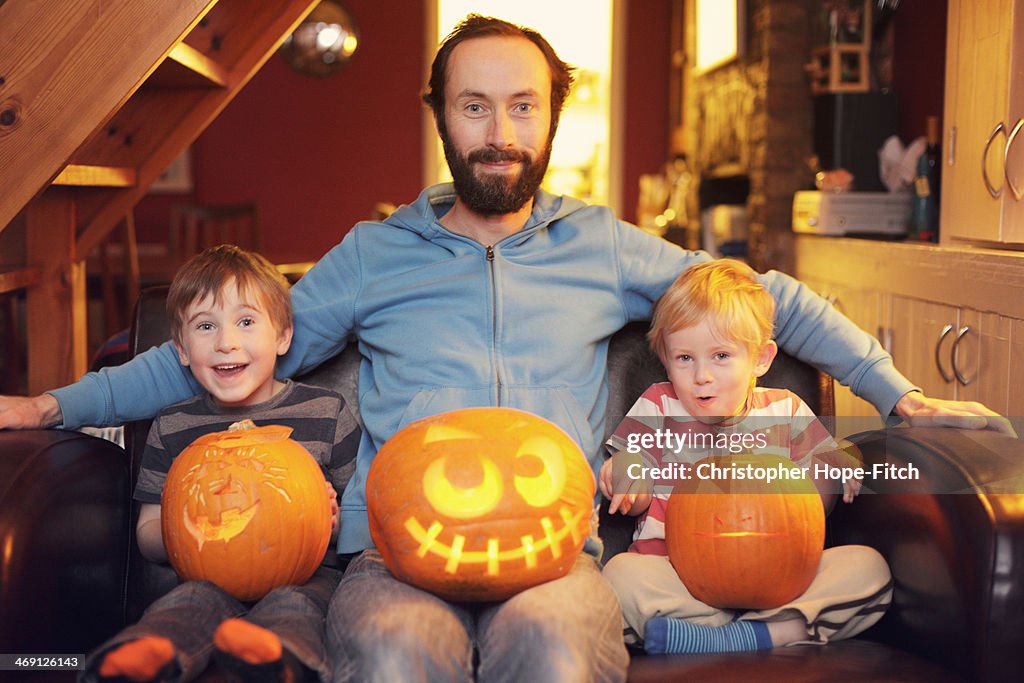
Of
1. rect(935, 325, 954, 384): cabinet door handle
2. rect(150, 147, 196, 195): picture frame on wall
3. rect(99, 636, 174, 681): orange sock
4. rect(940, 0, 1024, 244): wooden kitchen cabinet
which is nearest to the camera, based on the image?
rect(99, 636, 174, 681): orange sock

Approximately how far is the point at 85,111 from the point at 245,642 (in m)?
1.09

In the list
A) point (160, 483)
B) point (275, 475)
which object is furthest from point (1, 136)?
point (275, 475)

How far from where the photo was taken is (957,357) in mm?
2768

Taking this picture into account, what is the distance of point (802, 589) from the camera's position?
5.12 ft

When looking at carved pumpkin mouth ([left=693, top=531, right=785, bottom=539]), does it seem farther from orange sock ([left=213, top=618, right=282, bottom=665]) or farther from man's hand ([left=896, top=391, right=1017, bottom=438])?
orange sock ([left=213, top=618, right=282, bottom=665])

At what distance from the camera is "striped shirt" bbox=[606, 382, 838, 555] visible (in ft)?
5.62

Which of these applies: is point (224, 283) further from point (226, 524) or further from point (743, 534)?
point (743, 534)

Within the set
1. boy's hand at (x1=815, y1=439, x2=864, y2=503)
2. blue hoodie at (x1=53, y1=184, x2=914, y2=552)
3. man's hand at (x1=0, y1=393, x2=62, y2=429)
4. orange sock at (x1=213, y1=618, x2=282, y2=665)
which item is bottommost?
orange sock at (x1=213, y1=618, x2=282, y2=665)

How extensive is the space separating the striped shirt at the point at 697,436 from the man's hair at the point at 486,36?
527 millimetres

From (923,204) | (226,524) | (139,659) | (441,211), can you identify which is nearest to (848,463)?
(441,211)

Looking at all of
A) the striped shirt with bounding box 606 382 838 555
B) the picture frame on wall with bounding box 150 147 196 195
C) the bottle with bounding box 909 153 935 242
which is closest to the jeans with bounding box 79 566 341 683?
the striped shirt with bounding box 606 382 838 555

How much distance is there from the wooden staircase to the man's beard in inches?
21.3

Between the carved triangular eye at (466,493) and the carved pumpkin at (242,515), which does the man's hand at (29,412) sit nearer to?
the carved pumpkin at (242,515)

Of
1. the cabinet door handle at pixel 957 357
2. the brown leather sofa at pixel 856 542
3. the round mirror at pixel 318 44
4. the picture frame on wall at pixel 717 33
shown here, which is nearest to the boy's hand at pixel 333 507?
the brown leather sofa at pixel 856 542
